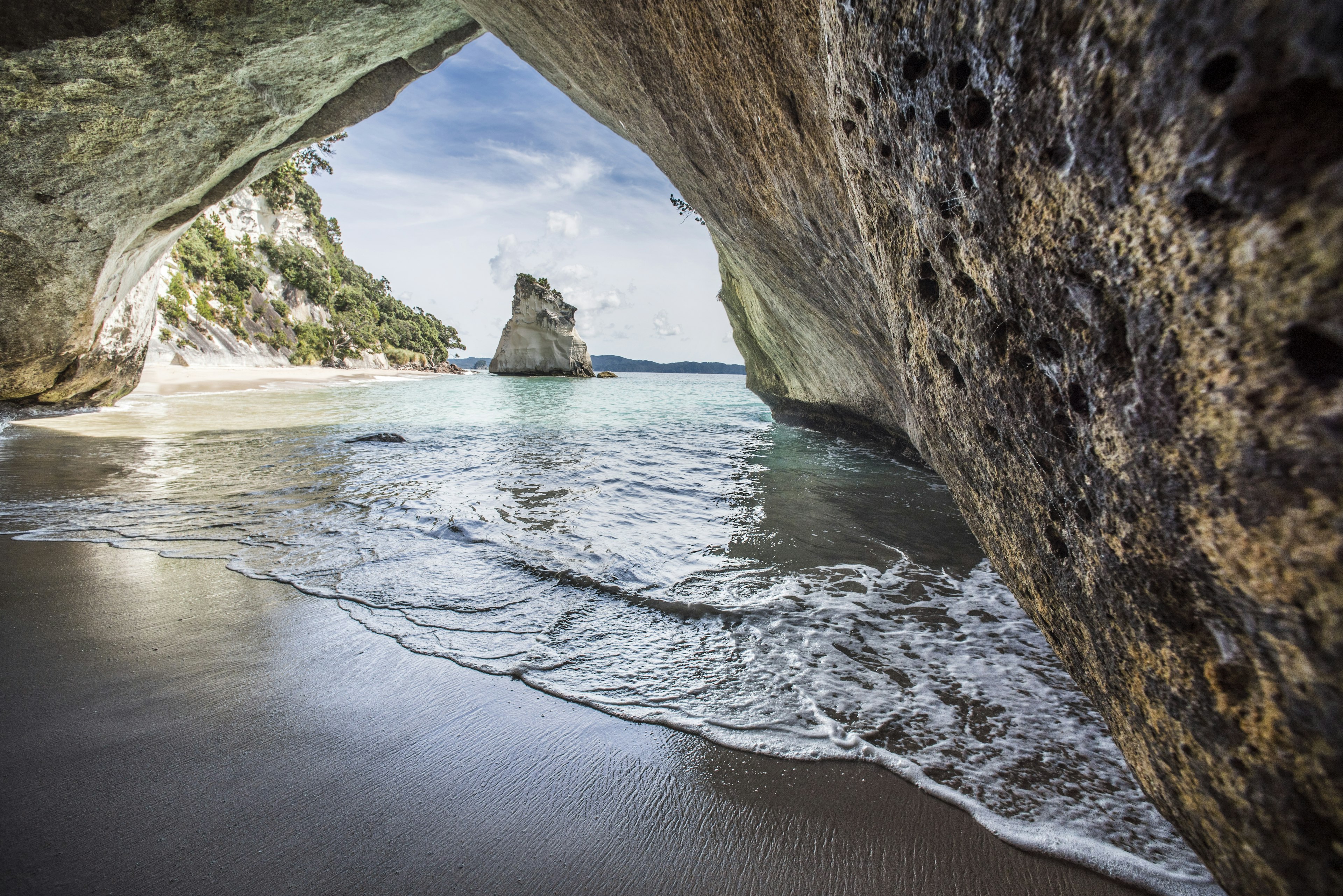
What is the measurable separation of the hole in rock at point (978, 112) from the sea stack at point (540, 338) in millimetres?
54063

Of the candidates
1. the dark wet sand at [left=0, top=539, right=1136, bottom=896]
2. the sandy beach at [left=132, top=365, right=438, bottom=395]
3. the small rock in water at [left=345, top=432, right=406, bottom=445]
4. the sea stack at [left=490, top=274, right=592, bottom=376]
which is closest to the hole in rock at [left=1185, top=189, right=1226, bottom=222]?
the dark wet sand at [left=0, top=539, right=1136, bottom=896]

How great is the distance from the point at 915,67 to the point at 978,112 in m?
0.27

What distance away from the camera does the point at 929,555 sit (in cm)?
459

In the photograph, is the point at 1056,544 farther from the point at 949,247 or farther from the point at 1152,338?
the point at 949,247

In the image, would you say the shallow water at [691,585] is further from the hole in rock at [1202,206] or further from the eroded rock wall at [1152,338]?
the hole in rock at [1202,206]

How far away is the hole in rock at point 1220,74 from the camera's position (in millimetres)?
747

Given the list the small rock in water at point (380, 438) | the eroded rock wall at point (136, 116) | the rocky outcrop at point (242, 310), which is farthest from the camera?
the rocky outcrop at point (242, 310)

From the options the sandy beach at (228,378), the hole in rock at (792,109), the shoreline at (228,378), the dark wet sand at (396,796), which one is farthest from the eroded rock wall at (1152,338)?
the shoreline at (228,378)

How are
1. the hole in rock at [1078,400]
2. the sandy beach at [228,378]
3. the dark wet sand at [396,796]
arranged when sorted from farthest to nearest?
the sandy beach at [228,378]
the dark wet sand at [396,796]
the hole in rock at [1078,400]

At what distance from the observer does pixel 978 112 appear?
1.34 metres

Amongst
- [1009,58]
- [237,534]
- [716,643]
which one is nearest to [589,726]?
[716,643]

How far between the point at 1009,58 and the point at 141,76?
9211 millimetres

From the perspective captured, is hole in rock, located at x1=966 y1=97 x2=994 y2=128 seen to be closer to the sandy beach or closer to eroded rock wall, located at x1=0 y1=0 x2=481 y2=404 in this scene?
eroded rock wall, located at x1=0 y1=0 x2=481 y2=404

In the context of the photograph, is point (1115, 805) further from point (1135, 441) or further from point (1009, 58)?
point (1009, 58)
